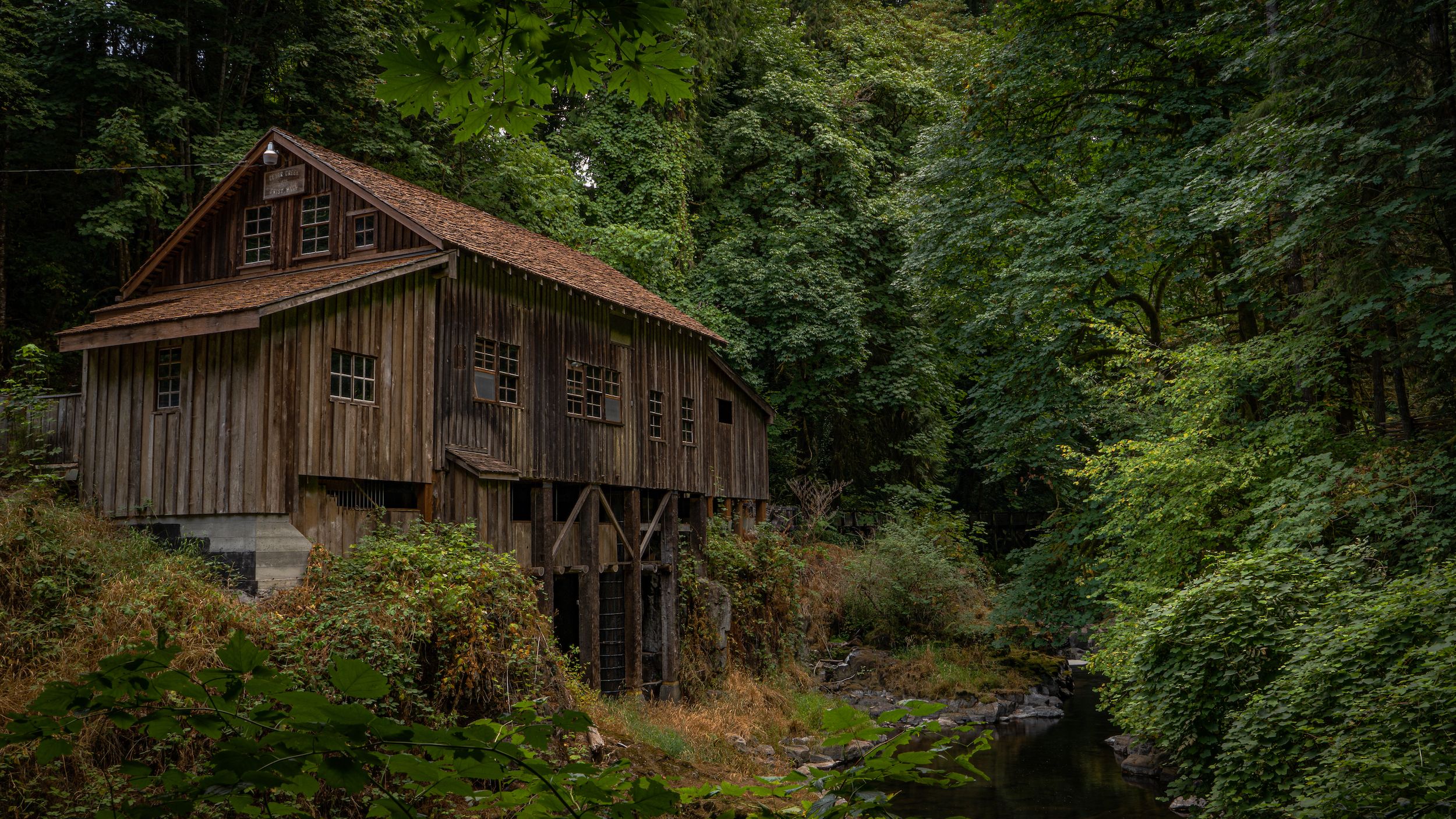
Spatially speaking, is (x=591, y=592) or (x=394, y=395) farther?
(x=591, y=592)

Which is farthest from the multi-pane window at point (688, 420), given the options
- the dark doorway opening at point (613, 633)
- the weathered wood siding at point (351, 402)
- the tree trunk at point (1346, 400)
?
the tree trunk at point (1346, 400)

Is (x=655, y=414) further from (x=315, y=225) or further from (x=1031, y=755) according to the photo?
(x=1031, y=755)

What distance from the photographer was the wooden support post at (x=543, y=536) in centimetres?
1689

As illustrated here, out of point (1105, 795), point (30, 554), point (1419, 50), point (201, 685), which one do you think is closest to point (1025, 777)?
point (1105, 795)

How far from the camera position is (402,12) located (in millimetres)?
22031

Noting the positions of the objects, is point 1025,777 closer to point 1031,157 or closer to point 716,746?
point 716,746

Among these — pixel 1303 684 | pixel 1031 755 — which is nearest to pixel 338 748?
pixel 1303 684

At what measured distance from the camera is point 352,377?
1398 cm

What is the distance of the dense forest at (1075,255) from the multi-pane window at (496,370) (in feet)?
21.7

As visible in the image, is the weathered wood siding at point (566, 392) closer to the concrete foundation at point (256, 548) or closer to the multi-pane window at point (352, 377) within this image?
the multi-pane window at point (352, 377)

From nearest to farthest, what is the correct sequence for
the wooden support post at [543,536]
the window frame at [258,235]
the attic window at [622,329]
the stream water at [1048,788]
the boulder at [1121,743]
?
the stream water at [1048,788] < the window frame at [258,235] < the wooden support post at [543,536] < the boulder at [1121,743] < the attic window at [622,329]

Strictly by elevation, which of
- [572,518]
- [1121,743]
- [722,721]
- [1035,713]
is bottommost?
[1035,713]

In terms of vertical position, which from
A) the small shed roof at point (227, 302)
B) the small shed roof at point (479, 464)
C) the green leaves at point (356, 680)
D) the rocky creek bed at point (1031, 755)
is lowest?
the rocky creek bed at point (1031, 755)

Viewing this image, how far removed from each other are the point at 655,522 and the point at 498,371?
5194mm
